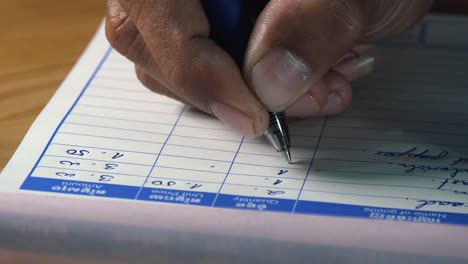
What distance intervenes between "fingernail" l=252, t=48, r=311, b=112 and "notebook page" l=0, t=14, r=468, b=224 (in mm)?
51

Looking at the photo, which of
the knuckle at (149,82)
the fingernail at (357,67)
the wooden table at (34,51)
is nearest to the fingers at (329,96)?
the fingernail at (357,67)

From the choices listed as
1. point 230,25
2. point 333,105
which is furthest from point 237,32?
point 333,105

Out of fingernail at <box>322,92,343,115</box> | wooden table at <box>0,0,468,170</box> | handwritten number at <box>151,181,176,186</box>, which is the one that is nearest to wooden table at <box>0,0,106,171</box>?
wooden table at <box>0,0,468,170</box>

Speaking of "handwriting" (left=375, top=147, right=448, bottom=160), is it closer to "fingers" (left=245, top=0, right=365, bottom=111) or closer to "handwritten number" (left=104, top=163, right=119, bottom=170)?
"fingers" (left=245, top=0, right=365, bottom=111)

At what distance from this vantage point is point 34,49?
0.74 m

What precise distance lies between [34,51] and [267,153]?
0.95ft

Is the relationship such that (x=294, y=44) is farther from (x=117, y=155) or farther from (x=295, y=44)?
(x=117, y=155)

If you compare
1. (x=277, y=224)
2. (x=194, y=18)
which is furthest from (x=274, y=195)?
(x=194, y=18)

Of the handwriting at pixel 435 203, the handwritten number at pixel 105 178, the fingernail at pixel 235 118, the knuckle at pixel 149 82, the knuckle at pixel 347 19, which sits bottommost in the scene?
the knuckle at pixel 149 82

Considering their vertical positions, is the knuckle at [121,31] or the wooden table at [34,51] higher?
the knuckle at [121,31]

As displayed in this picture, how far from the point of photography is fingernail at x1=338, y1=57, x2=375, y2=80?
652 millimetres

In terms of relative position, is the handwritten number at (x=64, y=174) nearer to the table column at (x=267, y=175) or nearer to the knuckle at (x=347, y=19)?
the table column at (x=267, y=175)

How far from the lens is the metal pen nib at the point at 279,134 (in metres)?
0.56

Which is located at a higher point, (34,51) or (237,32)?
(237,32)
